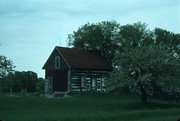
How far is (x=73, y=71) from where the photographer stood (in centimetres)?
5725

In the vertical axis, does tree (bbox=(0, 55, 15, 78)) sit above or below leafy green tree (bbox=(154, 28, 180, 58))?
below

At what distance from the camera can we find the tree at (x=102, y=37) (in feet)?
216

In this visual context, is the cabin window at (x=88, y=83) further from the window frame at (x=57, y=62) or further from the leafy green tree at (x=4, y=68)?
the leafy green tree at (x=4, y=68)

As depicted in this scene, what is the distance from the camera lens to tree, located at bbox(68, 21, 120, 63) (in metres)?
65.9

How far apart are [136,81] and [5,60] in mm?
14388

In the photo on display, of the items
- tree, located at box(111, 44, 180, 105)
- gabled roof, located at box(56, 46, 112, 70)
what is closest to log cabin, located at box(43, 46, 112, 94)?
gabled roof, located at box(56, 46, 112, 70)

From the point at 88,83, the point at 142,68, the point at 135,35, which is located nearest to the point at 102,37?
the point at 135,35

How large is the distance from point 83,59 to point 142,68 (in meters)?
21.0

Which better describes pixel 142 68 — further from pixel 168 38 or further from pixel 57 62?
pixel 168 38

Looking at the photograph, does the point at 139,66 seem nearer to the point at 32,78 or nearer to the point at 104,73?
the point at 104,73

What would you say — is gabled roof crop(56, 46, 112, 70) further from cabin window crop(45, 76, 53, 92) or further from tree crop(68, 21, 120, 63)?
cabin window crop(45, 76, 53, 92)

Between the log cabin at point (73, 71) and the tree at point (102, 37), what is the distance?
364 centimetres

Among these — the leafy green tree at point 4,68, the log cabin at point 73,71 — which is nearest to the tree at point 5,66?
the leafy green tree at point 4,68

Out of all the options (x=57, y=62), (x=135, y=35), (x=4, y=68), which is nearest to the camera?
(x=4, y=68)
